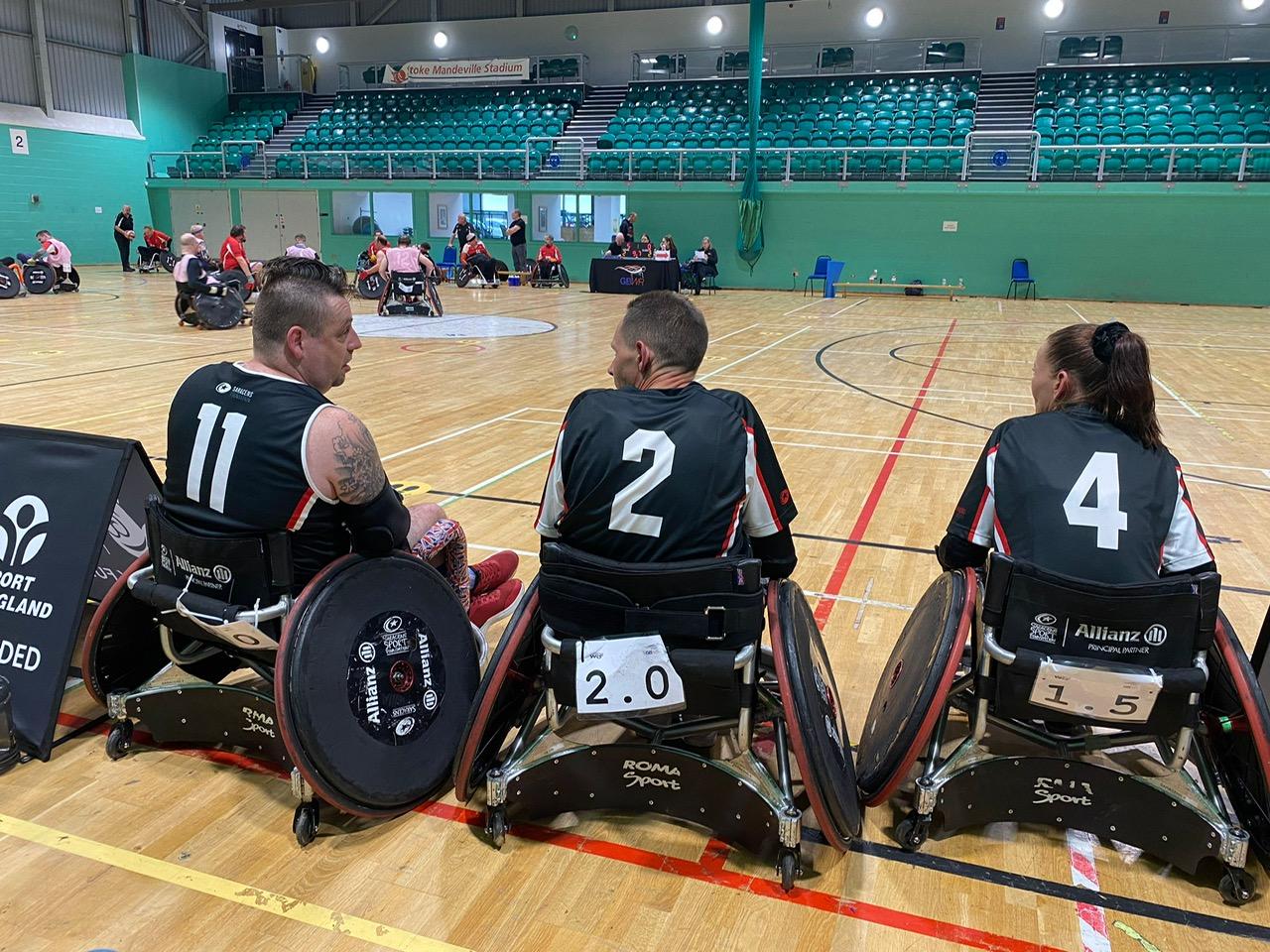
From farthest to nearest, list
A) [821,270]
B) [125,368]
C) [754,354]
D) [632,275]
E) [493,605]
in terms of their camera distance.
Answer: [821,270] → [632,275] → [754,354] → [125,368] → [493,605]

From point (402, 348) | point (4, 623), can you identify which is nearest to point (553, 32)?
point (402, 348)

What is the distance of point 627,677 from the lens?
7.39 feet

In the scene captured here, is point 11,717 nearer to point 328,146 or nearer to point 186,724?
point 186,724

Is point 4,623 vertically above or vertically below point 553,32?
below

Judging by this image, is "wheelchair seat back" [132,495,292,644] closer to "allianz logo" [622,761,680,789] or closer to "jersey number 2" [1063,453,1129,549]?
"allianz logo" [622,761,680,789]

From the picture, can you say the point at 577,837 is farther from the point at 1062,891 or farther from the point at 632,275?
the point at 632,275

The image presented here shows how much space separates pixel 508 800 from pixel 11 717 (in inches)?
62.8

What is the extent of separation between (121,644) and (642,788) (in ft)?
5.55

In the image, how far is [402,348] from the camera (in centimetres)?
1186

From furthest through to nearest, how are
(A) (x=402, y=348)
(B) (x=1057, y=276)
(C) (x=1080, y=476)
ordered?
(B) (x=1057, y=276) < (A) (x=402, y=348) < (C) (x=1080, y=476)

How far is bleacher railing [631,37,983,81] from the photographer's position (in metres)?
26.2

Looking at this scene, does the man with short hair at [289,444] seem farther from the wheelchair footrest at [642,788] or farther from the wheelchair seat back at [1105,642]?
the wheelchair seat back at [1105,642]

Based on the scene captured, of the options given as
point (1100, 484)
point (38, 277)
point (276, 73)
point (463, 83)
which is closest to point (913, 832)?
point (1100, 484)

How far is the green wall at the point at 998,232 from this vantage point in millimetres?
20875
